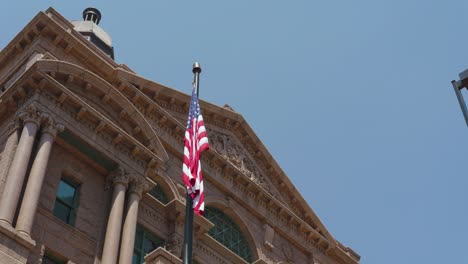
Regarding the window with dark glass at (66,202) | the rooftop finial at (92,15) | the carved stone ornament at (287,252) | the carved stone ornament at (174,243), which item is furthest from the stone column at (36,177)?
the rooftop finial at (92,15)

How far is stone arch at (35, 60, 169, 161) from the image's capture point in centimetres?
2614

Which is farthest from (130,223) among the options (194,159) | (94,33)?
(94,33)

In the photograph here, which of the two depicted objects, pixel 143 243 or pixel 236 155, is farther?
pixel 236 155

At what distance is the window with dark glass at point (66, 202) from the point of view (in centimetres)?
2366

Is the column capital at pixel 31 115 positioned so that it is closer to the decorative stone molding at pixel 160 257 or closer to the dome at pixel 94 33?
the decorative stone molding at pixel 160 257

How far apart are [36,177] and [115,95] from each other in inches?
243

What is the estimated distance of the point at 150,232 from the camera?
88.7 ft

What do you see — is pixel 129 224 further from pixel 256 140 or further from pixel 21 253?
pixel 256 140

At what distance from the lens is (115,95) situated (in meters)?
27.5

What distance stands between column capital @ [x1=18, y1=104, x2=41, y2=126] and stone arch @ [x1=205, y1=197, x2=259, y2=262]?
1018cm

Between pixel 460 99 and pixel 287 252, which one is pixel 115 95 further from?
pixel 460 99

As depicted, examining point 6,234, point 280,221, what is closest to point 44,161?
point 6,234

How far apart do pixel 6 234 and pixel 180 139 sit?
12.9m

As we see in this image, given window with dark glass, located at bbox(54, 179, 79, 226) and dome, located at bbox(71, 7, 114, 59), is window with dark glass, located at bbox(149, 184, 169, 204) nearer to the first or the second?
window with dark glass, located at bbox(54, 179, 79, 226)
